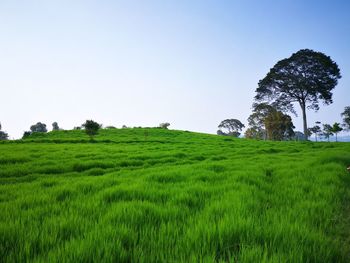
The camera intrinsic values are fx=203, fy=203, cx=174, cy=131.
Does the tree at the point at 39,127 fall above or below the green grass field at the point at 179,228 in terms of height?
above

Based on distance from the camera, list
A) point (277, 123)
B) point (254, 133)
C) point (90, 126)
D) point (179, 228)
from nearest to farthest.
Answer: point (179, 228)
point (90, 126)
point (277, 123)
point (254, 133)

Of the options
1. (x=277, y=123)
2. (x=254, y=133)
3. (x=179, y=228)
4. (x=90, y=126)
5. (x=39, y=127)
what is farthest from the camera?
(x=39, y=127)

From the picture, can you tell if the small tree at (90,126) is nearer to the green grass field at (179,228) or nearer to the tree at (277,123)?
the green grass field at (179,228)

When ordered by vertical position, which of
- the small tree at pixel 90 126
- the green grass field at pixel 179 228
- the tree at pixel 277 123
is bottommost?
the green grass field at pixel 179 228

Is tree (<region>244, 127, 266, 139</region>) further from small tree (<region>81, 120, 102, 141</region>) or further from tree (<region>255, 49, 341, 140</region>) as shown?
small tree (<region>81, 120, 102, 141</region>)

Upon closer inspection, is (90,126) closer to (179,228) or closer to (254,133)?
(179,228)

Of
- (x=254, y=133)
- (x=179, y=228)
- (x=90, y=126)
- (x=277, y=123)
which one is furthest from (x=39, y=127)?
(x=179, y=228)

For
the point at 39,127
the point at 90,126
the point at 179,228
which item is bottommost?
the point at 179,228

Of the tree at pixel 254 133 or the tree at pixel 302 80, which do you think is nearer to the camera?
the tree at pixel 302 80

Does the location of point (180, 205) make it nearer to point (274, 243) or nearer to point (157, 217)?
point (157, 217)

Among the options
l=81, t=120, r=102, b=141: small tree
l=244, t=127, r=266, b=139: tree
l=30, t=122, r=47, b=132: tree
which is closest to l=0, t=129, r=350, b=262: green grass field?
→ l=81, t=120, r=102, b=141: small tree

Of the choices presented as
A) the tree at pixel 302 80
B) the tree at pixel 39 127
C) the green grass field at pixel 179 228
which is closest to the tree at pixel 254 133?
the tree at pixel 302 80

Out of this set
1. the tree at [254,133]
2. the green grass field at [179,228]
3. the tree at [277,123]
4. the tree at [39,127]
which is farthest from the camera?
the tree at [39,127]

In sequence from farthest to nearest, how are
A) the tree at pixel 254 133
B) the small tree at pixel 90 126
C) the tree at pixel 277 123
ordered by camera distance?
1. the tree at pixel 254 133
2. the tree at pixel 277 123
3. the small tree at pixel 90 126
